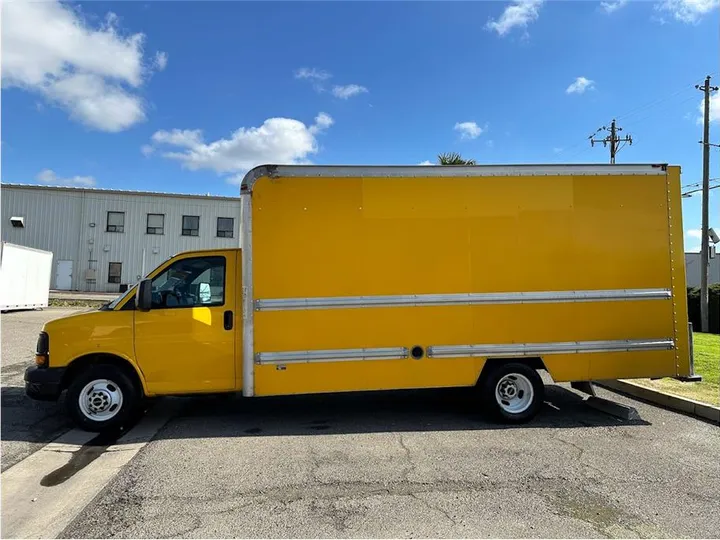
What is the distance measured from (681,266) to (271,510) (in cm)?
558

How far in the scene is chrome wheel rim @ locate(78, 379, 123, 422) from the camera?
5602mm

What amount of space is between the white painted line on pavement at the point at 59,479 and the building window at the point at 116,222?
108ft

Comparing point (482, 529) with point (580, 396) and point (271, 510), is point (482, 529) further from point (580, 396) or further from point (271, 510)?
point (580, 396)

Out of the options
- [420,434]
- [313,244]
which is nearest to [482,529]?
[420,434]

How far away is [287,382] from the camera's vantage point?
5.65m

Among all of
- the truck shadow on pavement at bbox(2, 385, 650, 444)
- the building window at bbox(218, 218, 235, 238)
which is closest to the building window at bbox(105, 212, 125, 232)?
the building window at bbox(218, 218, 235, 238)

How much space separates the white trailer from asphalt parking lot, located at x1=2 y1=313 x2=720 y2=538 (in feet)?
52.6

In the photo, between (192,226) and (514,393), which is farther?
(192,226)

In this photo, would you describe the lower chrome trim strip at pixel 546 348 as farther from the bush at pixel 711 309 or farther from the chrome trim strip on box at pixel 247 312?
the bush at pixel 711 309

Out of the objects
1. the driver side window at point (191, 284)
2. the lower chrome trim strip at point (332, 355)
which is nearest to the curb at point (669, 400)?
the lower chrome trim strip at point (332, 355)

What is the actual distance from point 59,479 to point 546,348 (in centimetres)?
535

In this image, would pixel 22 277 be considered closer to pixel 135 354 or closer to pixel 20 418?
pixel 20 418

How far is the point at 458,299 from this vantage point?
5793 millimetres

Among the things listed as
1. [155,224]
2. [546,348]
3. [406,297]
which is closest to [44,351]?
[406,297]
